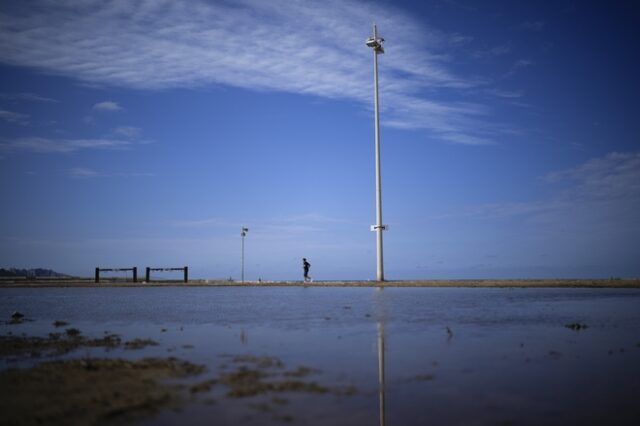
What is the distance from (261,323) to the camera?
18.6 m

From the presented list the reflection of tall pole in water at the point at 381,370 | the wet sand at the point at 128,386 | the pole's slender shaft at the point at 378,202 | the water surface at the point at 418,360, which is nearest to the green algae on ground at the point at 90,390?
the wet sand at the point at 128,386

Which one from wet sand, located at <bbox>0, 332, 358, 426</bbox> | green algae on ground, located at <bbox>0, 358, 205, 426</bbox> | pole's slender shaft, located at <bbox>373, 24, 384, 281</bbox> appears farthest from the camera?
pole's slender shaft, located at <bbox>373, 24, 384, 281</bbox>

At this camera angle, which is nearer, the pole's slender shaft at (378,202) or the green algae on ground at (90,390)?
the green algae on ground at (90,390)

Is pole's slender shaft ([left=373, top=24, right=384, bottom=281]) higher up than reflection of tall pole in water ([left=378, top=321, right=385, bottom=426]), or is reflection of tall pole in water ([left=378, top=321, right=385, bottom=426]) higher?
pole's slender shaft ([left=373, top=24, right=384, bottom=281])

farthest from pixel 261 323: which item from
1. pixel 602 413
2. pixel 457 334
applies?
pixel 602 413

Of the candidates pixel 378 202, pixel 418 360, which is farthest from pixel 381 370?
pixel 378 202

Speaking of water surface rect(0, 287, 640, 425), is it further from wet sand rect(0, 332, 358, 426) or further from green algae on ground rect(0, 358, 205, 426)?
green algae on ground rect(0, 358, 205, 426)

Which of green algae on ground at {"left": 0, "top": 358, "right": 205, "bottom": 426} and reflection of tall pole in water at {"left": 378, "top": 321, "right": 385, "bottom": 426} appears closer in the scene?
green algae on ground at {"left": 0, "top": 358, "right": 205, "bottom": 426}

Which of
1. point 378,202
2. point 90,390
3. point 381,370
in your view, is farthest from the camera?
point 378,202

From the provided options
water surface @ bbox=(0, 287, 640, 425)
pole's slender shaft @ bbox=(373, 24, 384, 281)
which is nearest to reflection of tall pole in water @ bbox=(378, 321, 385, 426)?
water surface @ bbox=(0, 287, 640, 425)

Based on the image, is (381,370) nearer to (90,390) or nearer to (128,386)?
(128,386)

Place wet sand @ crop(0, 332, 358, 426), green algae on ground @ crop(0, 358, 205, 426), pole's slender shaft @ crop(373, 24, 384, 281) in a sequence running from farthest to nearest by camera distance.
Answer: pole's slender shaft @ crop(373, 24, 384, 281) → wet sand @ crop(0, 332, 358, 426) → green algae on ground @ crop(0, 358, 205, 426)

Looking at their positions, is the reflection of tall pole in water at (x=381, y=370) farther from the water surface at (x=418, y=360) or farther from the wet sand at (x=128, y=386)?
the wet sand at (x=128, y=386)

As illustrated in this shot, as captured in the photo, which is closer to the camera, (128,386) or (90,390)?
(90,390)
